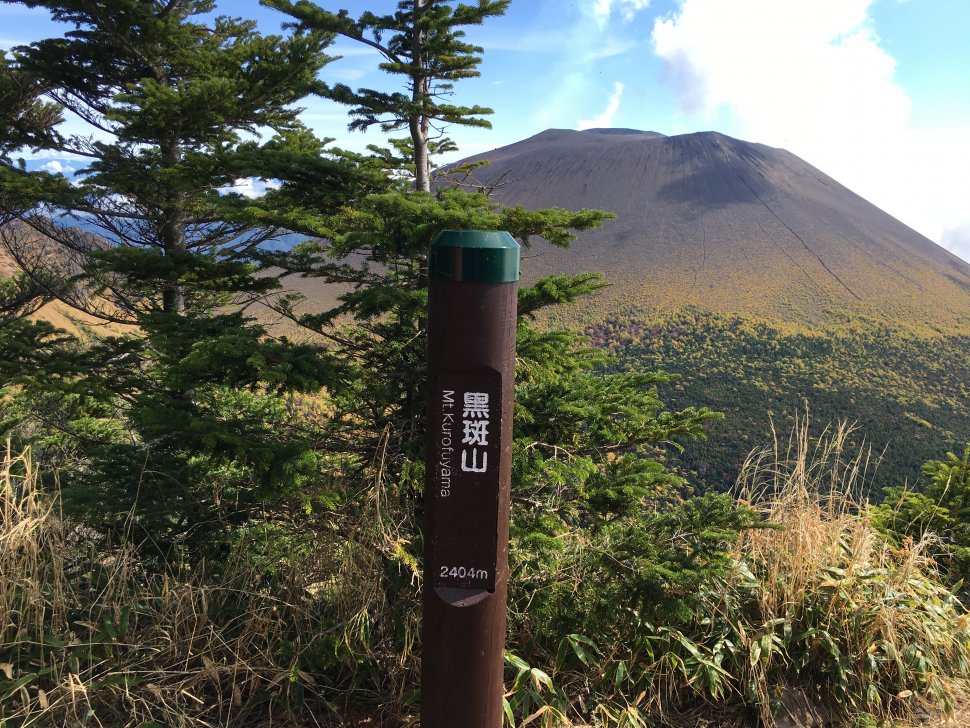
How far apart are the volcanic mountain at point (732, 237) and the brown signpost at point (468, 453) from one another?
53414 millimetres

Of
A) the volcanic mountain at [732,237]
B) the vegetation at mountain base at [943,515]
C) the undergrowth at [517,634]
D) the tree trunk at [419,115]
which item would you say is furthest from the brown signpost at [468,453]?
the volcanic mountain at [732,237]

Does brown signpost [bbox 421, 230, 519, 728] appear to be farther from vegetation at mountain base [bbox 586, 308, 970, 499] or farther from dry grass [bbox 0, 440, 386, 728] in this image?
vegetation at mountain base [bbox 586, 308, 970, 499]

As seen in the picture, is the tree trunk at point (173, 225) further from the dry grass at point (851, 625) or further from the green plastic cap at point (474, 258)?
the dry grass at point (851, 625)

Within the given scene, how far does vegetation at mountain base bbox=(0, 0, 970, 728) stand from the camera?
9.04ft

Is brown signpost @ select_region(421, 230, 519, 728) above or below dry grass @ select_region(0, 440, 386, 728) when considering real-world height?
above

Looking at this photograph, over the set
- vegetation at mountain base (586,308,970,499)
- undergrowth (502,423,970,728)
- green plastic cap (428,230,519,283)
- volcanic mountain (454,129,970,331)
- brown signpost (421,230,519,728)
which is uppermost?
volcanic mountain (454,129,970,331)

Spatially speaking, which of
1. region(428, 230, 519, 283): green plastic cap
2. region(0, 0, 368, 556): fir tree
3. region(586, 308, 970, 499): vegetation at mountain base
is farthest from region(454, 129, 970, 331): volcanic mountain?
region(428, 230, 519, 283): green plastic cap

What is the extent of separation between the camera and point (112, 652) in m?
2.67

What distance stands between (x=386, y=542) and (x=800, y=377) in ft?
151

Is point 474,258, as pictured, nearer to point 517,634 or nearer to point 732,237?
point 517,634

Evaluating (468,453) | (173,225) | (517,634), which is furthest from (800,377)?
(468,453)

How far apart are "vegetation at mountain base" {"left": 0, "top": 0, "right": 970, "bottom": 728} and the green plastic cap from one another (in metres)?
1.17

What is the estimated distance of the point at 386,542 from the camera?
3.00 metres

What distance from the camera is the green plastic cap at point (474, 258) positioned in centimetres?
197
